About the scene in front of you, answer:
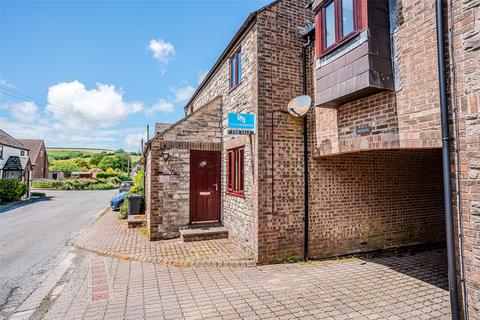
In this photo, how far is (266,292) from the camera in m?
4.90

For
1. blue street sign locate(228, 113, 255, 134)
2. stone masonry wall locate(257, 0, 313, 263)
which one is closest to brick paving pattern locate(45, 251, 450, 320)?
stone masonry wall locate(257, 0, 313, 263)

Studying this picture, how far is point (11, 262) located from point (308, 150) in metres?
8.05

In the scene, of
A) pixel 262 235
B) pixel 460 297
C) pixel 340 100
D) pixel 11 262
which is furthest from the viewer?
pixel 11 262

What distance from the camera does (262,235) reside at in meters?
6.29

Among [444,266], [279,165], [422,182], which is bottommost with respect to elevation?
[444,266]

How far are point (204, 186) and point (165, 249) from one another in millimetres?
2601

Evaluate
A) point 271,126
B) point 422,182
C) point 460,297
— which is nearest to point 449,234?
point 460,297

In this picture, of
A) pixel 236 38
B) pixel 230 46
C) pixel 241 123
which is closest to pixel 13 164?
pixel 230 46

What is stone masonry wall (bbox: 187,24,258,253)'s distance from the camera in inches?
264

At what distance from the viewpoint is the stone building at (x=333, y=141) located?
399cm

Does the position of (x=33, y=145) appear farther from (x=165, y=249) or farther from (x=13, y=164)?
(x=165, y=249)

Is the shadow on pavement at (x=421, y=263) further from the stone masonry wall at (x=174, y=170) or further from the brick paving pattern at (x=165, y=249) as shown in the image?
the stone masonry wall at (x=174, y=170)

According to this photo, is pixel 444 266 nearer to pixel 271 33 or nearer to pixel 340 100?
pixel 340 100

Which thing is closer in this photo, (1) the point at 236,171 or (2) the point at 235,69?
(1) the point at 236,171
